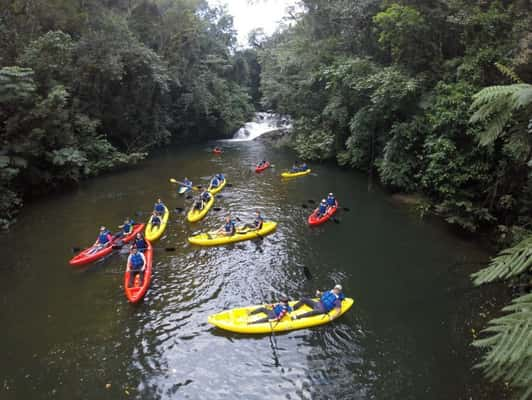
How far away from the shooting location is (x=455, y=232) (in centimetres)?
1482

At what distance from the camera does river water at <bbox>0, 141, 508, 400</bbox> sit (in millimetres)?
8008

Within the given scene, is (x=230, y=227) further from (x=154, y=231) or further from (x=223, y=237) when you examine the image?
(x=154, y=231)

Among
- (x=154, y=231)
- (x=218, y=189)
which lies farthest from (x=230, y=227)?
(x=218, y=189)

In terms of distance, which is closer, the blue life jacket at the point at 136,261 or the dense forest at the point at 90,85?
the blue life jacket at the point at 136,261

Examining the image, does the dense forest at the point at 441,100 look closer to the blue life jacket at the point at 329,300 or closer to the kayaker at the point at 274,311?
the blue life jacket at the point at 329,300

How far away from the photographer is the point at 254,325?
9.59 m

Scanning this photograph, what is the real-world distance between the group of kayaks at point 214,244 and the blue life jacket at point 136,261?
0.83ft

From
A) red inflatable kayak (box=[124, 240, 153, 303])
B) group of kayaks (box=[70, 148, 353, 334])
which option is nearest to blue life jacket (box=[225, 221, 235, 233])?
group of kayaks (box=[70, 148, 353, 334])

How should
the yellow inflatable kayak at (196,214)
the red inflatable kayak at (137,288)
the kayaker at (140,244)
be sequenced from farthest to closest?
the yellow inflatable kayak at (196,214) < the kayaker at (140,244) < the red inflatable kayak at (137,288)

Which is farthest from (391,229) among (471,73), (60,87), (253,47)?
(253,47)

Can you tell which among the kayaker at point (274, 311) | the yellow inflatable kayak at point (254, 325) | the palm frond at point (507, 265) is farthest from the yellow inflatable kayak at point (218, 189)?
the palm frond at point (507, 265)

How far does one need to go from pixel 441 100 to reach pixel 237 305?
11.5 m

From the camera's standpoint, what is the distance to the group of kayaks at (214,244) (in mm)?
9641

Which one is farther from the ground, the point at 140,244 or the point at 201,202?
the point at 201,202
